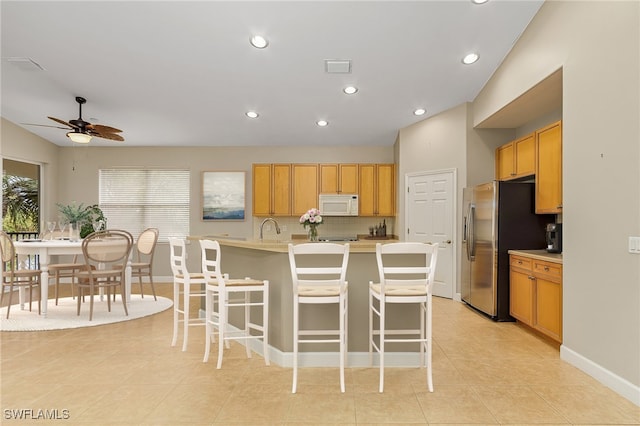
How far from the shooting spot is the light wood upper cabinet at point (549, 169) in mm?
4047

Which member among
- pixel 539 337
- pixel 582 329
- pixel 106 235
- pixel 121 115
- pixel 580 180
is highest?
pixel 121 115

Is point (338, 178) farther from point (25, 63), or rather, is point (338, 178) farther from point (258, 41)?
point (25, 63)

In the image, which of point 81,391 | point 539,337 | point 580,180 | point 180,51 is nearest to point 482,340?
point 539,337

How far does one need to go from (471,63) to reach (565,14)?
1210 millimetres

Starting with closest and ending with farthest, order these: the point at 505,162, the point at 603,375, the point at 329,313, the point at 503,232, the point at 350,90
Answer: the point at 603,375 < the point at 329,313 < the point at 503,232 < the point at 350,90 < the point at 505,162

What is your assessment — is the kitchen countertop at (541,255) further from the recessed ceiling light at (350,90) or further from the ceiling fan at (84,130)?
the ceiling fan at (84,130)

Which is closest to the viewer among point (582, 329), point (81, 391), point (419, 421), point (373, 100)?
point (419, 421)

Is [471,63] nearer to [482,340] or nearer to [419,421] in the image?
[482,340]

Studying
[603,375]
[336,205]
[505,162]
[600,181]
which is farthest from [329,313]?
[336,205]

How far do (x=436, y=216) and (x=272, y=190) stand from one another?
2940 mm

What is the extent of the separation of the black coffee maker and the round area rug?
477 cm

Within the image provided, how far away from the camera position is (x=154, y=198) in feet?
25.0

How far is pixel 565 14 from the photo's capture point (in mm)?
3457

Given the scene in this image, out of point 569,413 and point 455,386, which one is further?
point 455,386
